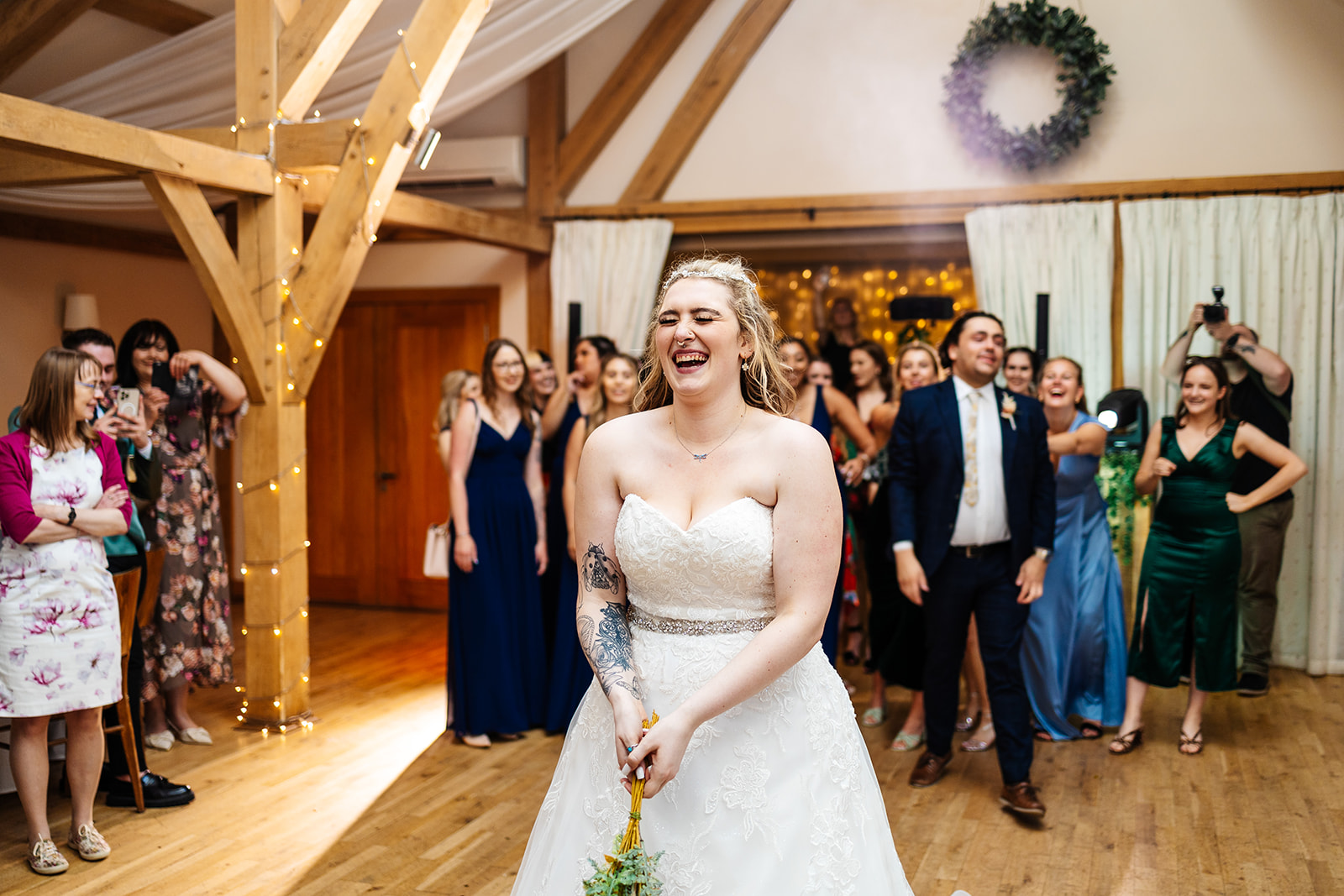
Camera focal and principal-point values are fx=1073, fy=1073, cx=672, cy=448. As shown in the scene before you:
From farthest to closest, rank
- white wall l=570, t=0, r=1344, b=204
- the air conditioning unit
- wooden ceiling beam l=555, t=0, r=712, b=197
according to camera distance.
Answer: the air conditioning unit, wooden ceiling beam l=555, t=0, r=712, b=197, white wall l=570, t=0, r=1344, b=204

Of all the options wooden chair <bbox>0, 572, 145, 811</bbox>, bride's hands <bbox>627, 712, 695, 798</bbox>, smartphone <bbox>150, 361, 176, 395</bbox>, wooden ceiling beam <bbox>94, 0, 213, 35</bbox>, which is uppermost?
wooden ceiling beam <bbox>94, 0, 213, 35</bbox>

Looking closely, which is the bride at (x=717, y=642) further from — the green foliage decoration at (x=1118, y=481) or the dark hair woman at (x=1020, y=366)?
the green foliage decoration at (x=1118, y=481)

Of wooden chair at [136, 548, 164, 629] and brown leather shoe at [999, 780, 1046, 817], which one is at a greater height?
wooden chair at [136, 548, 164, 629]

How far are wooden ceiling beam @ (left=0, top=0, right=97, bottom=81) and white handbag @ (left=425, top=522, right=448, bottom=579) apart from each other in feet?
9.06

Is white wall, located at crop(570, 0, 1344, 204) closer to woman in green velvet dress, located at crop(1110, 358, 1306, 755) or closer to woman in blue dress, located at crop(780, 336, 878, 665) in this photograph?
woman in blue dress, located at crop(780, 336, 878, 665)

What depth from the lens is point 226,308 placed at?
4.27 m

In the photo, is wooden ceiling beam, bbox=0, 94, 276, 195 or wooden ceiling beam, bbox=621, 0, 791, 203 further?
wooden ceiling beam, bbox=621, 0, 791, 203

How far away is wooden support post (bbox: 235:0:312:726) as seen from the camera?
442cm

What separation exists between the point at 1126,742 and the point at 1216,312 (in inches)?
79.5

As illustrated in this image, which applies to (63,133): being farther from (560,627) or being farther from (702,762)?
(702,762)

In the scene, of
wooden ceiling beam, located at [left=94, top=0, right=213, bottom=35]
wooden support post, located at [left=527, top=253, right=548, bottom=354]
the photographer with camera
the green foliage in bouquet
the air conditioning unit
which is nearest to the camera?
the green foliage in bouquet

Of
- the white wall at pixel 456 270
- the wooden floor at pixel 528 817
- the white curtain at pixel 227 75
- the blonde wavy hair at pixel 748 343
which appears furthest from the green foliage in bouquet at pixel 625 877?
the white wall at pixel 456 270

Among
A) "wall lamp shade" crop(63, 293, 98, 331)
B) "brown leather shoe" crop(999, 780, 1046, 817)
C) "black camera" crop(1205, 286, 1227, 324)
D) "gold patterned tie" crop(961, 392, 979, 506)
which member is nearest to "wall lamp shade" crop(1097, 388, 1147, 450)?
"black camera" crop(1205, 286, 1227, 324)

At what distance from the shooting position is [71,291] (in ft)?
20.5
